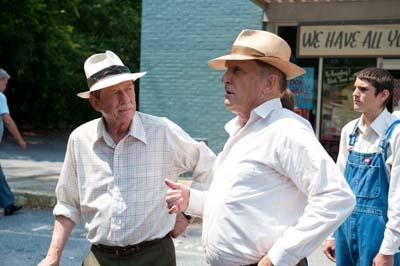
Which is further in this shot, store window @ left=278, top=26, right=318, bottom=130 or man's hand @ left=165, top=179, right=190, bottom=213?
store window @ left=278, top=26, right=318, bottom=130

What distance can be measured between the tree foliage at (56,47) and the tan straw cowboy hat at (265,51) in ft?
53.0

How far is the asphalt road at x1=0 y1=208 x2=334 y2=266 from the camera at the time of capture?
21.4ft

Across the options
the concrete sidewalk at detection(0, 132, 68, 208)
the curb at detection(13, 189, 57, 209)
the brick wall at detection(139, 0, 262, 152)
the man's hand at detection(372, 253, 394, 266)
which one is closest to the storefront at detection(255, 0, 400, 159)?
the brick wall at detection(139, 0, 262, 152)

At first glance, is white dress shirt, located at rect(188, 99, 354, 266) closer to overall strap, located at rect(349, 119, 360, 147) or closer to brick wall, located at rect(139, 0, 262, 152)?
overall strap, located at rect(349, 119, 360, 147)

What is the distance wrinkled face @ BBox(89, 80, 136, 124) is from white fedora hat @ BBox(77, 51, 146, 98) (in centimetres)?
5

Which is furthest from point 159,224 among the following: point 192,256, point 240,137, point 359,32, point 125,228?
point 359,32

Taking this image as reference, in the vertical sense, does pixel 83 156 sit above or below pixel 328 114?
above

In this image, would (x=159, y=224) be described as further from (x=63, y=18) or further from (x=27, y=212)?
(x=63, y=18)

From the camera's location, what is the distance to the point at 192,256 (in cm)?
673

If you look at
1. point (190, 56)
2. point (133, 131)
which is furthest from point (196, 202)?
point (190, 56)

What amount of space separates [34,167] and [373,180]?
10.8 m

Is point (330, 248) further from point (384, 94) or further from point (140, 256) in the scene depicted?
point (140, 256)

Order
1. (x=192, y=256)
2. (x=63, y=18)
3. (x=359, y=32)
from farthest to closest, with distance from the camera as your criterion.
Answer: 1. (x=63, y=18)
2. (x=359, y=32)
3. (x=192, y=256)

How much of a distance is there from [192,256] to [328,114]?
5349mm
